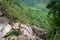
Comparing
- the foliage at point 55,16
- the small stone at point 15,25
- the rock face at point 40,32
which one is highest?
the foliage at point 55,16

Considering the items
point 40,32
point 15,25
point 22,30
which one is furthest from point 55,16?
point 15,25

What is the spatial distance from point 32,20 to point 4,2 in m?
1.48

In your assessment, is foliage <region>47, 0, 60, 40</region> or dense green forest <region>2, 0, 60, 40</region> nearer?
foliage <region>47, 0, 60, 40</region>

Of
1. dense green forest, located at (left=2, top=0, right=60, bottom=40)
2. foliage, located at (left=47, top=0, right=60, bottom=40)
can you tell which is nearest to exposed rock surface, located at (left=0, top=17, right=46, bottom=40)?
dense green forest, located at (left=2, top=0, right=60, bottom=40)

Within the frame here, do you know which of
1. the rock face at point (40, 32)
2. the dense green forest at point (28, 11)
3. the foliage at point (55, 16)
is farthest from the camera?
the dense green forest at point (28, 11)

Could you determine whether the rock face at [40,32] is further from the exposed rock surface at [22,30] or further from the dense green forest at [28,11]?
the dense green forest at [28,11]

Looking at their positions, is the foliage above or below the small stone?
above

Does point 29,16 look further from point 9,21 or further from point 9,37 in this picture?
point 9,37

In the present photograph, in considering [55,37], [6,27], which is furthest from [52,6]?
[6,27]

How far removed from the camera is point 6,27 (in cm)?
805

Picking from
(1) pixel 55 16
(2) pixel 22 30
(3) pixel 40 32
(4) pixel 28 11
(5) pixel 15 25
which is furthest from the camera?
(4) pixel 28 11

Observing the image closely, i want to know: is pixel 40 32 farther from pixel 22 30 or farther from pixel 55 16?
pixel 55 16

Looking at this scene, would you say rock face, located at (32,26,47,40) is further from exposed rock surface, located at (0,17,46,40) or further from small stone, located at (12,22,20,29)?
small stone, located at (12,22,20,29)

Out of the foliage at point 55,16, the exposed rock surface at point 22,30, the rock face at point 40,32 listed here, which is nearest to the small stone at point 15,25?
the exposed rock surface at point 22,30
